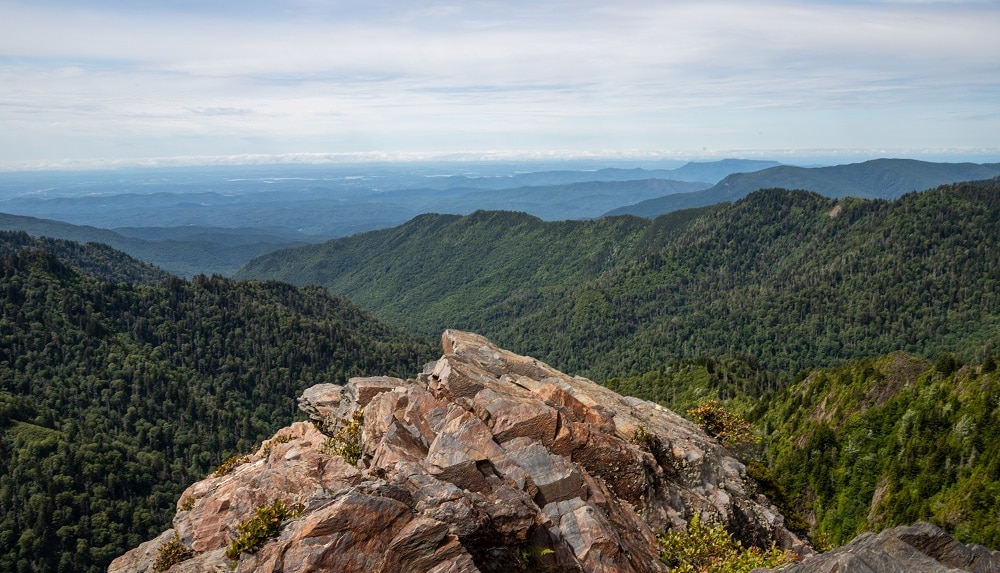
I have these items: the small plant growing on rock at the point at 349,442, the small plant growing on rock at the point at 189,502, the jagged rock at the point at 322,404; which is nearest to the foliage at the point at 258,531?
the small plant growing on rock at the point at 349,442

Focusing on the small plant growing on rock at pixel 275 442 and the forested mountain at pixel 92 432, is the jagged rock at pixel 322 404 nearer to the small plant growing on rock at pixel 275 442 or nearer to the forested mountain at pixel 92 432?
the small plant growing on rock at pixel 275 442

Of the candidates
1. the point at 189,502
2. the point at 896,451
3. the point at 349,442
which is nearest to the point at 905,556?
the point at 349,442

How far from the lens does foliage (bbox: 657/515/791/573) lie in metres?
27.1

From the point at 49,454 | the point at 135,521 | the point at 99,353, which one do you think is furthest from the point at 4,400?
the point at 135,521

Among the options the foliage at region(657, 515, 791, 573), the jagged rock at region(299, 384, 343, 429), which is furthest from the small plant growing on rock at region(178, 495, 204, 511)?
the foliage at region(657, 515, 791, 573)

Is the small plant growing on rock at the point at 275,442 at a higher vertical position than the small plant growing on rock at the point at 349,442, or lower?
lower

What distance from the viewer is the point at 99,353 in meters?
188

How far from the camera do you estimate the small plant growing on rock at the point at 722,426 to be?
5191 centimetres

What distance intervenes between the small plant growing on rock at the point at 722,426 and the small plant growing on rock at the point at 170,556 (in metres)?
41.2

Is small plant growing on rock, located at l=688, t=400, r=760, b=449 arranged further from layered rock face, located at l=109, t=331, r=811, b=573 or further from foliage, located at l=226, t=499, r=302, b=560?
foliage, located at l=226, t=499, r=302, b=560

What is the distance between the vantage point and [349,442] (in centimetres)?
3388

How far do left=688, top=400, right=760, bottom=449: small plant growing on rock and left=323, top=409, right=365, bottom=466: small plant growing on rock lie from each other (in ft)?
104

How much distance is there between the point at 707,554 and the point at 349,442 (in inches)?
817

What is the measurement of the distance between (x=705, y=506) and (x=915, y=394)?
299ft
